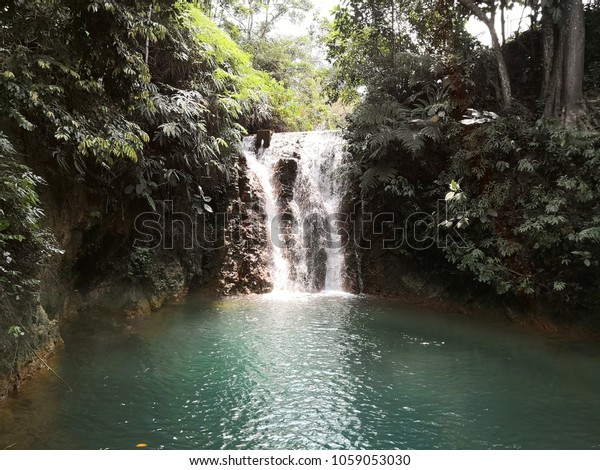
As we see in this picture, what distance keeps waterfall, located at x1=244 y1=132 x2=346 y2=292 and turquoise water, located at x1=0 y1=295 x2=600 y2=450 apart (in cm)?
296

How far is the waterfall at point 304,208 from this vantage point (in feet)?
34.8

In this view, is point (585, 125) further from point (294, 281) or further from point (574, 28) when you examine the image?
point (294, 281)

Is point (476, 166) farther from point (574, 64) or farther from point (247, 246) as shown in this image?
point (247, 246)

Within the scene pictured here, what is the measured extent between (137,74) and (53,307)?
348cm

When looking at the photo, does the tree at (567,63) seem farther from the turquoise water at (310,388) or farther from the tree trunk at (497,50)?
the turquoise water at (310,388)

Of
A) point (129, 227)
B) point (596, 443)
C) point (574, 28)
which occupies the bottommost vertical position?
point (596, 443)

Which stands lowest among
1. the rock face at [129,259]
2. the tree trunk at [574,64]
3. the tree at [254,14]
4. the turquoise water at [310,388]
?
the turquoise water at [310,388]

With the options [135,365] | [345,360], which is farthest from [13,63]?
[345,360]

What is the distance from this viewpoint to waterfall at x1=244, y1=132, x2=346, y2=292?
10.6 meters

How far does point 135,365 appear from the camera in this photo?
555 centimetres

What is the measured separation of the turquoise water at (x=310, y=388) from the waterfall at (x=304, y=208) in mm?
2957

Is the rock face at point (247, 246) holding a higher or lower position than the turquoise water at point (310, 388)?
higher

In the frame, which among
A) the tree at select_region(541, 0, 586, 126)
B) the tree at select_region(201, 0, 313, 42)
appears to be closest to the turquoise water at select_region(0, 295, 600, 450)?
the tree at select_region(541, 0, 586, 126)

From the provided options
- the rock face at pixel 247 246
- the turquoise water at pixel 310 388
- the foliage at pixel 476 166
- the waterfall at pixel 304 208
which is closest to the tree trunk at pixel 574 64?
the foliage at pixel 476 166
